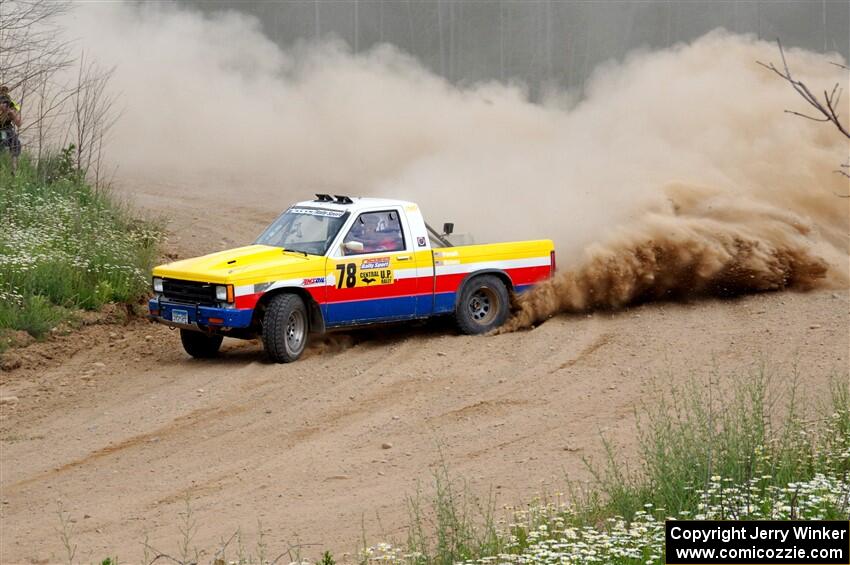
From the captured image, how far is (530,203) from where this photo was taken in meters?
17.5

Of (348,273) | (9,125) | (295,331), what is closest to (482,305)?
(348,273)

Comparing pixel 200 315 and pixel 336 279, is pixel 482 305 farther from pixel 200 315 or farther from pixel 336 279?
pixel 200 315

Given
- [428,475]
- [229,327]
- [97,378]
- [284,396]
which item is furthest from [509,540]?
[97,378]

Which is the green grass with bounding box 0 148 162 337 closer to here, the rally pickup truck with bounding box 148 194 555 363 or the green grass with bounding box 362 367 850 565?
the rally pickup truck with bounding box 148 194 555 363

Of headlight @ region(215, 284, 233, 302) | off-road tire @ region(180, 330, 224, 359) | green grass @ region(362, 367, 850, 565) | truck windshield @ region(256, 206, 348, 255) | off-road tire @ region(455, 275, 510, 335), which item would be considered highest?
truck windshield @ region(256, 206, 348, 255)

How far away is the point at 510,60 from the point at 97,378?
23497 millimetres

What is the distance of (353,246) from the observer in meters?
14.1

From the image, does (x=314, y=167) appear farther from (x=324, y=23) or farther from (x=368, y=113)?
(x=324, y=23)

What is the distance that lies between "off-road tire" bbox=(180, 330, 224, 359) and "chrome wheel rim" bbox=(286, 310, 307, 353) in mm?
1142

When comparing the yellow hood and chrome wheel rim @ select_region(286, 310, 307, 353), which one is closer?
the yellow hood

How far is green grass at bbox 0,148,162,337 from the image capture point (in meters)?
15.8

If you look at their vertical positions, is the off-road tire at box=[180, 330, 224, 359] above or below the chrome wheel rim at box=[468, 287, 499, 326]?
below

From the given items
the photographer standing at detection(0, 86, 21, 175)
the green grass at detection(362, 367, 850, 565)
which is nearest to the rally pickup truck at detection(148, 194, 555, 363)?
the green grass at detection(362, 367, 850, 565)

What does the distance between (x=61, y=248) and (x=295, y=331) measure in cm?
467
